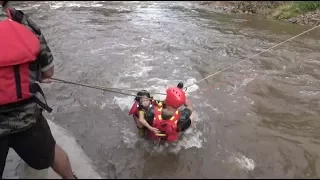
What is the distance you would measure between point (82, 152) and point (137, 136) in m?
1.04

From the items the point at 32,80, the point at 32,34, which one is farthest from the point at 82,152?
→ the point at 32,34

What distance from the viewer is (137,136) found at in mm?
5676

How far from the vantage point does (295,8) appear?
1378cm

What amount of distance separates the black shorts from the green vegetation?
12.2 metres

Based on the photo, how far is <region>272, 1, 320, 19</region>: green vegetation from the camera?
1342 cm

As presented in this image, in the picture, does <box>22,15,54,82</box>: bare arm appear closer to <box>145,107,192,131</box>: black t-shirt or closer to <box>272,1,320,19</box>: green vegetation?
<box>145,107,192,131</box>: black t-shirt

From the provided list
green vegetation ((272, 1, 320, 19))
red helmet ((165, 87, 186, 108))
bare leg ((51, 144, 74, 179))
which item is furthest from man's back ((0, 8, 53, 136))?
green vegetation ((272, 1, 320, 19))

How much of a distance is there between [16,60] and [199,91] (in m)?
4.87

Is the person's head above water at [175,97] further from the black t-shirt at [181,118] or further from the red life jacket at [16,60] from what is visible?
the red life jacket at [16,60]

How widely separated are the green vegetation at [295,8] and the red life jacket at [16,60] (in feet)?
40.4

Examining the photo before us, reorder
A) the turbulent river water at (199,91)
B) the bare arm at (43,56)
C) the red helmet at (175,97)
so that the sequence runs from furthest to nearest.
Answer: the turbulent river water at (199,91)
the red helmet at (175,97)
the bare arm at (43,56)

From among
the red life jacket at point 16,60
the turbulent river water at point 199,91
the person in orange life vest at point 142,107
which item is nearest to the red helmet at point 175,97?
the person in orange life vest at point 142,107

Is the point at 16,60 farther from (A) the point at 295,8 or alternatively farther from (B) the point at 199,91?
(A) the point at 295,8

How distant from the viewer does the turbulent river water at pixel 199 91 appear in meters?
5.00
